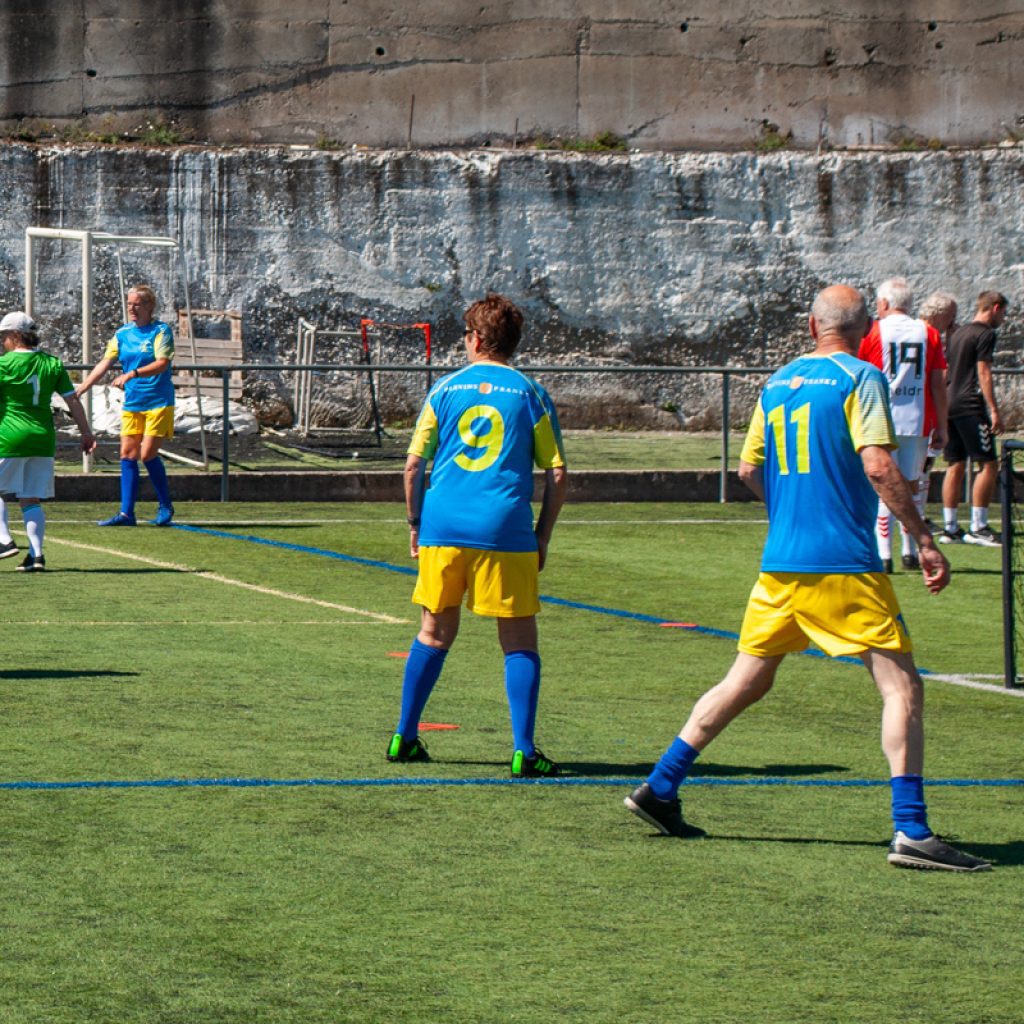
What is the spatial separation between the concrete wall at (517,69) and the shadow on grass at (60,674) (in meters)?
18.9

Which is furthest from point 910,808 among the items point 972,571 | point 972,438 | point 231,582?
point 972,438

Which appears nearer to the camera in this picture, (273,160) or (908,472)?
(908,472)

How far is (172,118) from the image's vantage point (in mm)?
27406

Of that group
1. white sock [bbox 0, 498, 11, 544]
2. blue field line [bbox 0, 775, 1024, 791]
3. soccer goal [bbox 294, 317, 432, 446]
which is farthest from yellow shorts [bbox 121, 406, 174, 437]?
blue field line [bbox 0, 775, 1024, 791]

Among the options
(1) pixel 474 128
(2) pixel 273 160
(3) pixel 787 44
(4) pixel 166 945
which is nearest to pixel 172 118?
(2) pixel 273 160

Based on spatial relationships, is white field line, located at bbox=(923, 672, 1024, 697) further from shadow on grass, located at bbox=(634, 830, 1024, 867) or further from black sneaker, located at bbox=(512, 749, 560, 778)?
shadow on grass, located at bbox=(634, 830, 1024, 867)

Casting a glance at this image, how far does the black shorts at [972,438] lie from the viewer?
15.8 meters

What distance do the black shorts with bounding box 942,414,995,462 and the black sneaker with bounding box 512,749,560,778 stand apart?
930 cm

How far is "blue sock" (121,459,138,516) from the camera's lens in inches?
662

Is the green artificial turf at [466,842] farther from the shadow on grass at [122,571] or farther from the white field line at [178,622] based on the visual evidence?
the shadow on grass at [122,571]

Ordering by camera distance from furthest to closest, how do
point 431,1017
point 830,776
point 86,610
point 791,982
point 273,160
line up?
1. point 273,160
2. point 86,610
3. point 830,776
4. point 791,982
5. point 431,1017

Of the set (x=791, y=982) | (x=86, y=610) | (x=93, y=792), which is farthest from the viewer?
(x=86, y=610)

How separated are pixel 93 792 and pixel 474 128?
21748 mm

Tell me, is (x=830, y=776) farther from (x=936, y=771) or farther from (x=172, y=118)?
(x=172, y=118)
